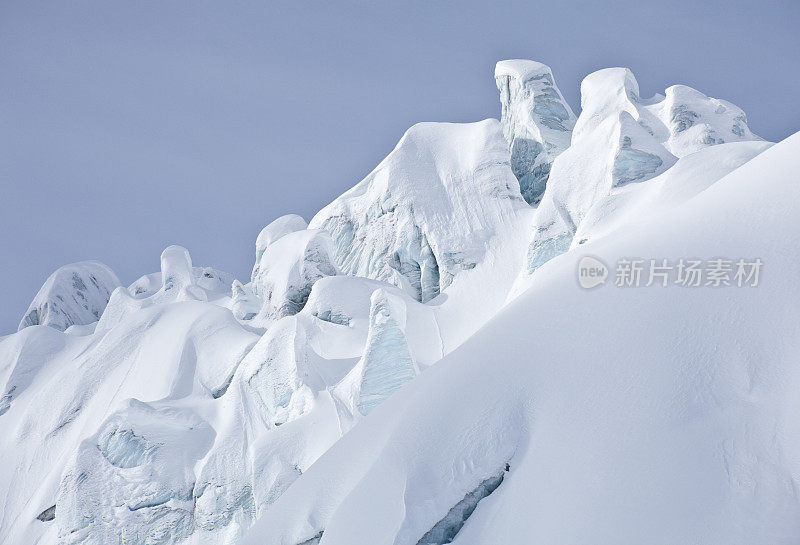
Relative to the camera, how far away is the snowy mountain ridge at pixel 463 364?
10047 millimetres

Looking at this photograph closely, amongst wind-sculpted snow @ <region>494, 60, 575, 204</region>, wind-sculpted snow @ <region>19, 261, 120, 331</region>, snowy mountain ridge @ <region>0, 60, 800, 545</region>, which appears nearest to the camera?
snowy mountain ridge @ <region>0, 60, 800, 545</region>

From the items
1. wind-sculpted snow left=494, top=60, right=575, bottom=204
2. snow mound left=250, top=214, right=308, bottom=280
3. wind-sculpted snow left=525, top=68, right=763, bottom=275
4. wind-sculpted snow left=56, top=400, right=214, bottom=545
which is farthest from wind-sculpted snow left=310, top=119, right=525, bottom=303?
wind-sculpted snow left=56, top=400, right=214, bottom=545

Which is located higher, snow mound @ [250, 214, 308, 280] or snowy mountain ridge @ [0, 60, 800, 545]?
snowy mountain ridge @ [0, 60, 800, 545]

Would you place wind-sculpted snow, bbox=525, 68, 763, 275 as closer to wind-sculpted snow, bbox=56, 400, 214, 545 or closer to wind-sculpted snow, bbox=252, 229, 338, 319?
wind-sculpted snow, bbox=252, 229, 338, 319

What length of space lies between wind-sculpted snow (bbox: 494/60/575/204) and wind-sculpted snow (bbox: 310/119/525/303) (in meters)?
1.67

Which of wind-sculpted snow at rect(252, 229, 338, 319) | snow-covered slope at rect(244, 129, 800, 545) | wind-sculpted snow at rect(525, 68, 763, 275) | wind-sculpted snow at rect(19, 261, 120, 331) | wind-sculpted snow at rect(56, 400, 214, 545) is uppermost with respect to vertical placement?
snow-covered slope at rect(244, 129, 800, 545)

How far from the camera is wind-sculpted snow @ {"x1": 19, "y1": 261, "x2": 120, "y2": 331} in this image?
54.0 metres

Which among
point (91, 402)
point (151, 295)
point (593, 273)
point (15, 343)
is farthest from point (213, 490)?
point (151, 295)

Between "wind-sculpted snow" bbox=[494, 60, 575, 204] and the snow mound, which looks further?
the snow mound

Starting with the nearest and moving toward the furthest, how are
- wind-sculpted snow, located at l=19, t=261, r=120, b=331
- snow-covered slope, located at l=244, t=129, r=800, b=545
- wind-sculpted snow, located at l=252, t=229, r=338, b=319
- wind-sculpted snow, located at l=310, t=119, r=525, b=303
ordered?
snow-covered slope, located at l=244, t=129, r=800, b=545
wind-sculpted snow, located at l=310, t=119, r=525, b=303
wind-sculpted snow, located at l=252, t=229, r=338, b=319
wind-sculpted snow, located at l=19, t=261, r=120, b=331

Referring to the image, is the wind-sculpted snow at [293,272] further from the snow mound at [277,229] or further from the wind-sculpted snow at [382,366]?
the wind-sculpted snow at [382,366]

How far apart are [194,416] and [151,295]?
2265 centimetres

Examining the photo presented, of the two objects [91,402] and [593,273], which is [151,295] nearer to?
[91,402]

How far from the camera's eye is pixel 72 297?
2191 inches
